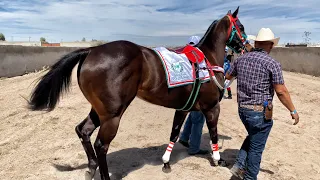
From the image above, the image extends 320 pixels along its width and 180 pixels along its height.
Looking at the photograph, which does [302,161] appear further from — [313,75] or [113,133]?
[313,75]

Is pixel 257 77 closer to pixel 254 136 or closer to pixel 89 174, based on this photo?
pixel 254 136

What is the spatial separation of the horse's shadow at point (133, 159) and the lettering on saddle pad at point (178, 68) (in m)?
1.41

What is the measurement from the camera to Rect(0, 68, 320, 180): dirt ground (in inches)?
165

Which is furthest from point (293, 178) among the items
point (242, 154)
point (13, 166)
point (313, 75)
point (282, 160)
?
point (313, 75)

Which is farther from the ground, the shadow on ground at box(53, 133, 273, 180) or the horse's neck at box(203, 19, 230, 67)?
the horse's neck at box(203, 19, 230, 67)

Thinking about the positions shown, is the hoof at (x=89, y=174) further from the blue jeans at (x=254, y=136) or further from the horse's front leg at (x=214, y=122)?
the blue jeans at (x=254, y=136)

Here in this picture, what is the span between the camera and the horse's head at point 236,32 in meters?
4.48

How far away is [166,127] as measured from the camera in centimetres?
591

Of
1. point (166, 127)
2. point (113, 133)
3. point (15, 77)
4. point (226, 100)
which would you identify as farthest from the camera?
point (15, 77)

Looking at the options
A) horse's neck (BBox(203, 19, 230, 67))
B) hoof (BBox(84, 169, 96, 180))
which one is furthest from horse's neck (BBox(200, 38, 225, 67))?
hoof (BBox(84, 169, 96, 180))

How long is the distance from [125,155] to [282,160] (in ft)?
8.29

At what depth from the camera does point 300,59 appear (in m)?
13.0

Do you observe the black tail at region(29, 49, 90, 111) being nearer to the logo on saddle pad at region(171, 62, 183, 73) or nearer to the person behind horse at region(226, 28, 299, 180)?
the logo on saddle pad at region(171, 62, 183, 73)

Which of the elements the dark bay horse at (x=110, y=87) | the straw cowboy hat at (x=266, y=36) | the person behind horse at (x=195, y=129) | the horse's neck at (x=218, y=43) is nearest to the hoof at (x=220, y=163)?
the person behind horse at (x=195, y=129)
